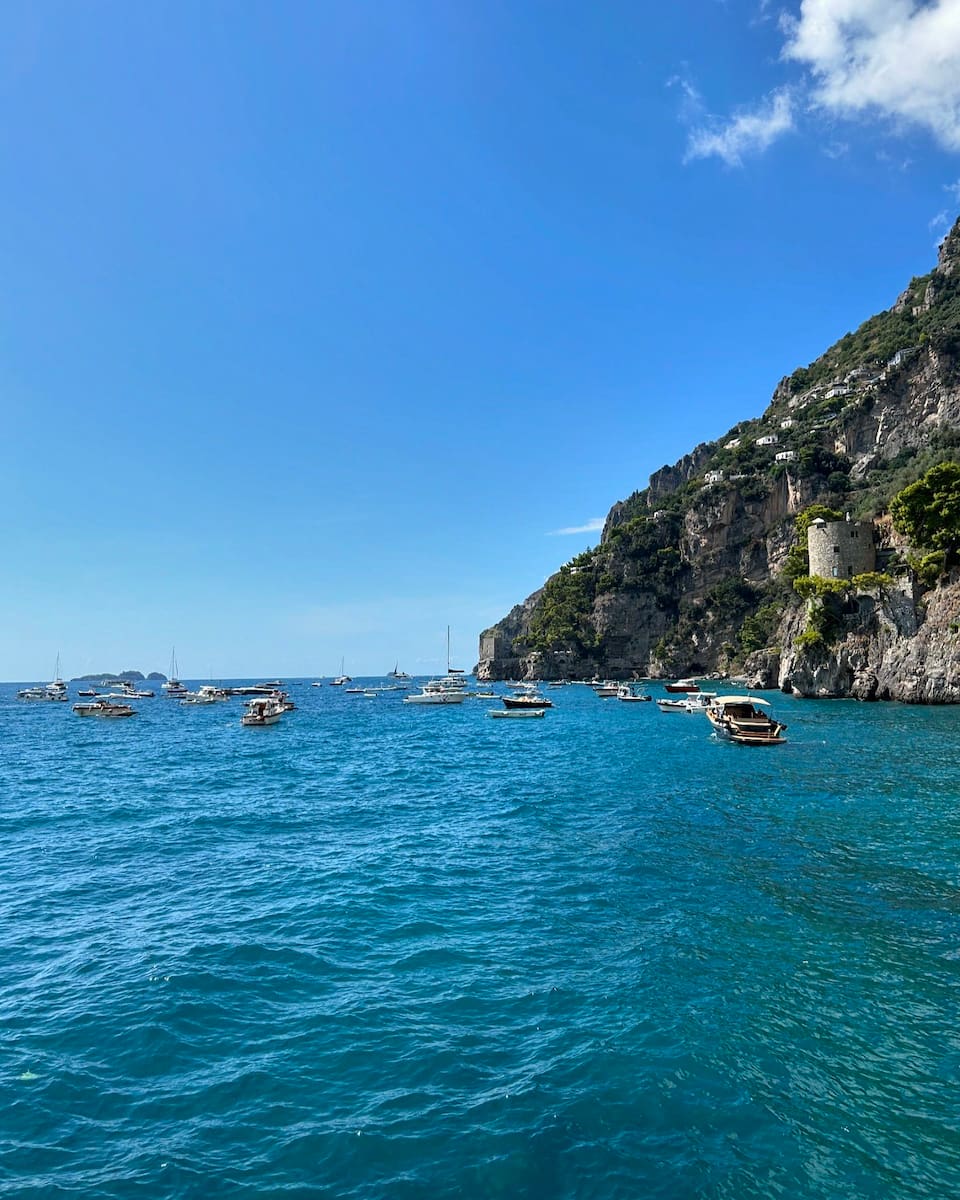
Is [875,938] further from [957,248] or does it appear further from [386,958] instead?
[957,248]

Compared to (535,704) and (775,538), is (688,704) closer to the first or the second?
(535,704)

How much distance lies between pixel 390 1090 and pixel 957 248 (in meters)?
140

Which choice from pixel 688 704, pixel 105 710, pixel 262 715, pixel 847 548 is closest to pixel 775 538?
pixel 847 548

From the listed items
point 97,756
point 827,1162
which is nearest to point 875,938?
point 827,1162

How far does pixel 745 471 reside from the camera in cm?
11550

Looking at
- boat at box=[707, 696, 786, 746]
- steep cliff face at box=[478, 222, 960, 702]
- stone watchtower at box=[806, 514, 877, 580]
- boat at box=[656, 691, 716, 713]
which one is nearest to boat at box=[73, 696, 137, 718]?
boat at box=[656, 691, 716, 713]

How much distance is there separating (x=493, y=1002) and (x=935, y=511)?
5741 centimetres

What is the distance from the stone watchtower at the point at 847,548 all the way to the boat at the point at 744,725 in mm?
32225

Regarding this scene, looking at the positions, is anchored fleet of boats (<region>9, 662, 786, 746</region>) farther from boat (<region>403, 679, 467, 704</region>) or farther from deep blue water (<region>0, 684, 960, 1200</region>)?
deep blue water (<region>0, 684, 960, 1200</region>)

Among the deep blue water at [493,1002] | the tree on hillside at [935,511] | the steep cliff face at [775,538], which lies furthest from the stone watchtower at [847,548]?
the deep blue water at [493,1002]

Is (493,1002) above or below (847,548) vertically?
below

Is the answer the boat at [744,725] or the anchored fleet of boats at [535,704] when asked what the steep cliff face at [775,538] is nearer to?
the anchored fleet of boats at [535,704]

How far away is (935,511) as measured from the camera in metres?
52.8

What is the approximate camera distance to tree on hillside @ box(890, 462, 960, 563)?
170 feet
